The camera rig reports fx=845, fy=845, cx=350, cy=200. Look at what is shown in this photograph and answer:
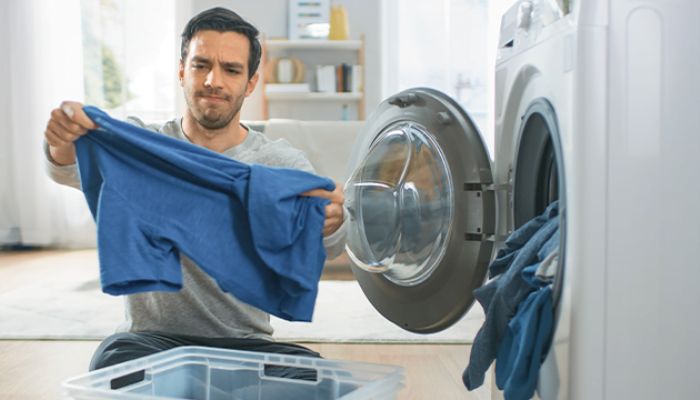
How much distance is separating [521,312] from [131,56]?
437 centimetres

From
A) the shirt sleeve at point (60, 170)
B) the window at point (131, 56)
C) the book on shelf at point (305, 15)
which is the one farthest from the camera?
the book on shelf at point (305, 15)

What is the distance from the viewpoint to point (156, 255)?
3.75 feet

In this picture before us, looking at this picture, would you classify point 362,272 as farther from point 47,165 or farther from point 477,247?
point 47,165

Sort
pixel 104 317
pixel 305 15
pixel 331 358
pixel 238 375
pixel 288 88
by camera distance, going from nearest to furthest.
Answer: pixel 238 375 → pixel 331 358 → pixel 104 317 → pixel 288 88 → pixel 305 15

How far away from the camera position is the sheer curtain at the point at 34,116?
4727 mm

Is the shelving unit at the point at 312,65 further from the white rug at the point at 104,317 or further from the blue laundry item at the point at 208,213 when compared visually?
the blue laundry item at the point at 208,213

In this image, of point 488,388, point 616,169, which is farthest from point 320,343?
point 616,169

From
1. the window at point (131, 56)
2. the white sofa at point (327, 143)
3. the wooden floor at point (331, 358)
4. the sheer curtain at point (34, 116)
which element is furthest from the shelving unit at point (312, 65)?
the wooden floor at point (331, 358)

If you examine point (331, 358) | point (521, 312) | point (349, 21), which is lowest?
point (331, 358)

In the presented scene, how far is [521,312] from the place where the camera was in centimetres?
115

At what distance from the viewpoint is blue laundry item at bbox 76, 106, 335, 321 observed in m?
1.14

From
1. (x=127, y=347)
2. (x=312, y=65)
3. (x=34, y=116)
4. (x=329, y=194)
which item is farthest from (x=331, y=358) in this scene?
(x=312, y=65)

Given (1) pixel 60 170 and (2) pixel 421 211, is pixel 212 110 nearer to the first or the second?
(1) pixel 60 170

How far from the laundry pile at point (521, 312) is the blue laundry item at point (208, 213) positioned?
266mm
